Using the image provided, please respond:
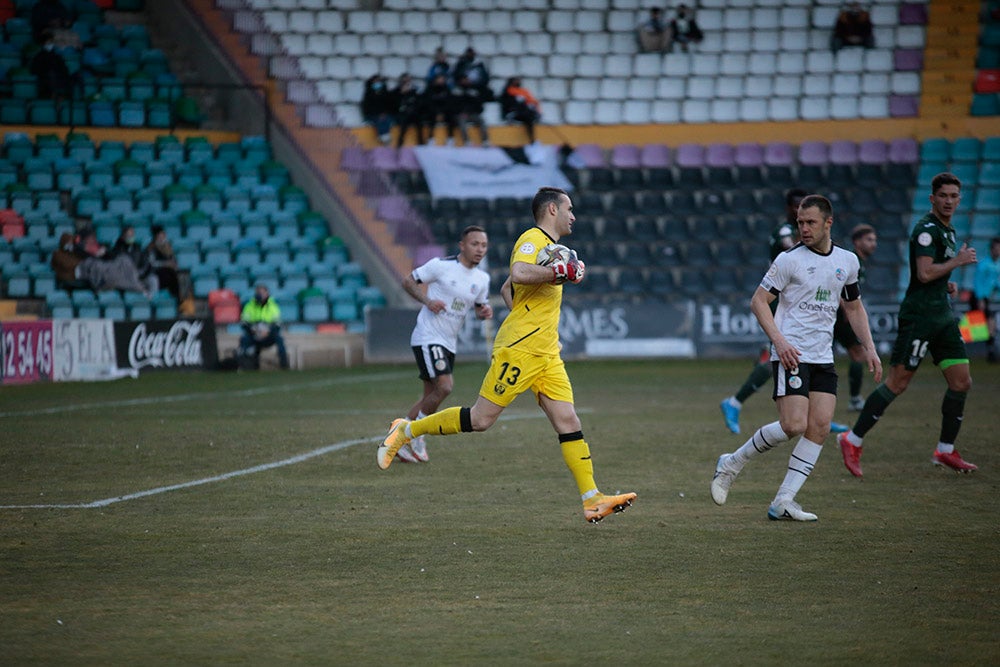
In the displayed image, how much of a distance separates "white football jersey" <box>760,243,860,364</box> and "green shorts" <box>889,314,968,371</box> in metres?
2.24

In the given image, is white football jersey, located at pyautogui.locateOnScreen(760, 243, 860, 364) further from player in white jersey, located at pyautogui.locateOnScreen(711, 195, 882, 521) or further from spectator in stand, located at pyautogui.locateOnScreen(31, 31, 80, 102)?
spectator in stand, located at pyautogui.locateOnScreen(31, 31, 80, 102)

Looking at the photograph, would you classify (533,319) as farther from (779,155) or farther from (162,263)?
(779,155)

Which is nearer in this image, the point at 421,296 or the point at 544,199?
the point at 544,199

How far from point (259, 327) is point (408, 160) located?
6.71 meters

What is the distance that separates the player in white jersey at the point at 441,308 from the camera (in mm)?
11953

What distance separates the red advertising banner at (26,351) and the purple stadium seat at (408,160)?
1049 centimetres

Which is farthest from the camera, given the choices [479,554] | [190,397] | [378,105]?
[378,105]

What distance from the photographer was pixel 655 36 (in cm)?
3306

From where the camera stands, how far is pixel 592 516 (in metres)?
7.88

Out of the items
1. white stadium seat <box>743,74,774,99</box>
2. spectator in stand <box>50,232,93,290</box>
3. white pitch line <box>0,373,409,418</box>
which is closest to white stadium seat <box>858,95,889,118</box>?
white stadium seat <box>743,74,774,99</box>

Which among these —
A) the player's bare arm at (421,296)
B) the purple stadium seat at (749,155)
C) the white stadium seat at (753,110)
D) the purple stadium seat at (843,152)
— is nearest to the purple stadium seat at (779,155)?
the purple stadium seat at (749,155)

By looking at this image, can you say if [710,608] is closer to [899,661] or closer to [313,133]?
[899,661]

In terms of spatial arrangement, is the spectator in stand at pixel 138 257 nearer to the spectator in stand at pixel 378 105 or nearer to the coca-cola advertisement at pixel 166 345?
the coca-cola advertisement at pixel 166 345

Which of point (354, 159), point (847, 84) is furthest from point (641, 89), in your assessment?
point (354, 159)
